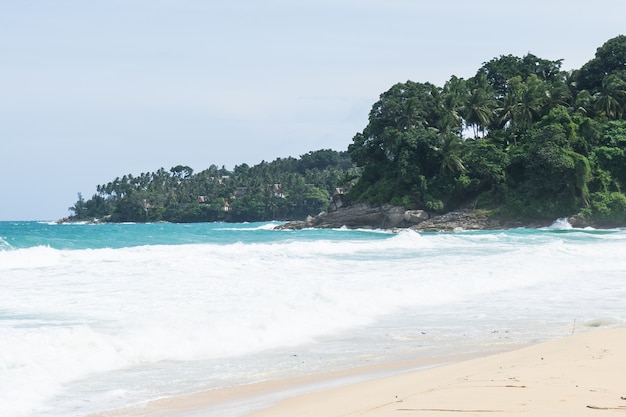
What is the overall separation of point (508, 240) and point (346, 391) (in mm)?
27403

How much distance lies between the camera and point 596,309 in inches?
461

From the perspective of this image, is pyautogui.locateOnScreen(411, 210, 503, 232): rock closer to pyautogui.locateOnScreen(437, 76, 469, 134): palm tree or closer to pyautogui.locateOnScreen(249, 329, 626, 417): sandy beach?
pyautogui.locateOnScreen(437, 76, 469, 134): palm tree

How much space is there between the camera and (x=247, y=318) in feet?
34.9

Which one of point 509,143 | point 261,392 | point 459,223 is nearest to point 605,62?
point 509,143

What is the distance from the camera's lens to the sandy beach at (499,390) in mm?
4523

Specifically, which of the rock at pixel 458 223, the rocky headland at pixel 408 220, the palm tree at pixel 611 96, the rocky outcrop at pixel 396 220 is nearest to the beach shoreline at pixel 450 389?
the rock at pixel 458 223

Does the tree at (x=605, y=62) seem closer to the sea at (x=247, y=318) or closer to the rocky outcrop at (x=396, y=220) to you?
the rocky outcrop at (x=396, y=220)

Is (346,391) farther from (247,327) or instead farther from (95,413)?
(247,327)

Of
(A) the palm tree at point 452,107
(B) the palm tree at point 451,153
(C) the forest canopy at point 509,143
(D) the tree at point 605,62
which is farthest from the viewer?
(A) the palm tree at point 452,107

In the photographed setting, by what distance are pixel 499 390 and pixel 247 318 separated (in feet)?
19.8

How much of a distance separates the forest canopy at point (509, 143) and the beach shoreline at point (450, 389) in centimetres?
4404

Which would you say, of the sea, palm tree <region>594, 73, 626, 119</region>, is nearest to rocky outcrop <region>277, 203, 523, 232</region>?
palm tree <region>594, 73, 626, 119</region>

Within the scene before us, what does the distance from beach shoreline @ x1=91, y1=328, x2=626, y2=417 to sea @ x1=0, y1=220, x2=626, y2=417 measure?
0.35 m

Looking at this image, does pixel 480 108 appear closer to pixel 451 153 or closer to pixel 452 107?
pixel 452 107
